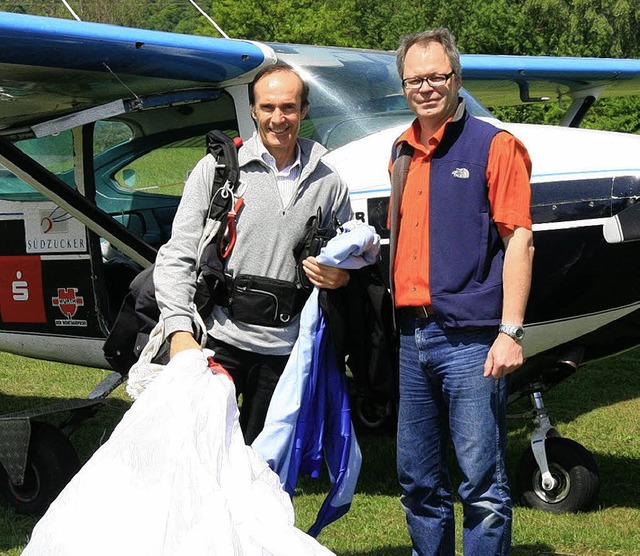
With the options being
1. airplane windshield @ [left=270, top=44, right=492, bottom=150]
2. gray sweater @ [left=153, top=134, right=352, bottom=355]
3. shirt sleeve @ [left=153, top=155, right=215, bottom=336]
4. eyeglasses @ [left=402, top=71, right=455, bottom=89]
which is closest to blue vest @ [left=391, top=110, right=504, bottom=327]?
eyeglasses @ [left=402, top=71, right=455, bottom=89]

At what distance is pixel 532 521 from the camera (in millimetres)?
4629

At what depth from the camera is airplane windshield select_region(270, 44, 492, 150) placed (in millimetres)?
5223

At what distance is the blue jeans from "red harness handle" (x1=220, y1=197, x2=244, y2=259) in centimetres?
61

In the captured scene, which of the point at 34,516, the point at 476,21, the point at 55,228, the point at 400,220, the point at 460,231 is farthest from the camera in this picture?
the point at 476,21

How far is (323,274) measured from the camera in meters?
3.14

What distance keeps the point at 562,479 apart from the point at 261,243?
7.84 ft

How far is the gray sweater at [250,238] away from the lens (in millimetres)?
3088

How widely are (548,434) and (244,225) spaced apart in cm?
240

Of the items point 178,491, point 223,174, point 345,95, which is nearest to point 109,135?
point 345,95

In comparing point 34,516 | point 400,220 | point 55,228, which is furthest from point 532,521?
point 55,228

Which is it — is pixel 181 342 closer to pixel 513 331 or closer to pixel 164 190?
pixel 513 331

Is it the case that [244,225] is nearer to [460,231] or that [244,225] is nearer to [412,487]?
[460,231]

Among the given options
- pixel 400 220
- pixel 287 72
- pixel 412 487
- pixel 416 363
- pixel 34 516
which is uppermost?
pixel 287 72

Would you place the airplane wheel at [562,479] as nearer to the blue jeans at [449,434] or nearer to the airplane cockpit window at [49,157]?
the blue jeans at [449,434]
